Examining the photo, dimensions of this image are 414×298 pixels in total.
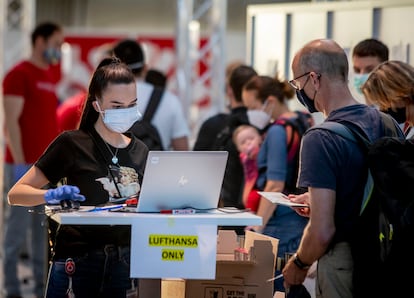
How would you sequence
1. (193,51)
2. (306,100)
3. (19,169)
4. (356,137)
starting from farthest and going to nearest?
(193,51) → (19,169) → (306,100) → (356,137)

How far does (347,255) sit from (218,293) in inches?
22.6

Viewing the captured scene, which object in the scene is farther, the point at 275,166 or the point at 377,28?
the point at 377,28

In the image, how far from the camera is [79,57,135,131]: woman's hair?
405cm

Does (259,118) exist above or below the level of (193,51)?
below

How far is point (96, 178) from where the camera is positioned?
3.94 meters

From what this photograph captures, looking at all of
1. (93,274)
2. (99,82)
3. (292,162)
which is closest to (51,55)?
(292,162)

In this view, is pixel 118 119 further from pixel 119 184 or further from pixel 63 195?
pixel 63 195

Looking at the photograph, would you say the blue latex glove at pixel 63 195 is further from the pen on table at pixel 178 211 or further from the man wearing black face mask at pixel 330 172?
the man wearing black face mask at pixel 330 172

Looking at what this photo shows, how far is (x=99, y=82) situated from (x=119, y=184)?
0.44 meters

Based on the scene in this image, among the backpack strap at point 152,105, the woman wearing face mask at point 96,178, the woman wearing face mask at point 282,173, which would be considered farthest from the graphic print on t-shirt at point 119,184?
the backpack strap at point 152,105

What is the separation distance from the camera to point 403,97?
14.6 feet

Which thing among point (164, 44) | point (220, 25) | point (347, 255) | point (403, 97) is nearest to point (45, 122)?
point (220, 25)

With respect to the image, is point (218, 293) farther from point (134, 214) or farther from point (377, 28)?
point (377, 28)

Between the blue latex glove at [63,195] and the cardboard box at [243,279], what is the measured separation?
640 mm
